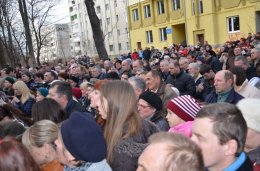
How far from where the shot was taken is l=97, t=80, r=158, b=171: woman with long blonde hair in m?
3.09

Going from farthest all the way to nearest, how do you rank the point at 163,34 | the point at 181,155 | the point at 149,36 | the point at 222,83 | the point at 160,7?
the point at 149,36, the point at 163,34, the point at 160,7, the point at 222,83, the point at 181,155

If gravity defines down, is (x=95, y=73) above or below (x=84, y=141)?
below

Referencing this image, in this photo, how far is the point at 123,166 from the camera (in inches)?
122

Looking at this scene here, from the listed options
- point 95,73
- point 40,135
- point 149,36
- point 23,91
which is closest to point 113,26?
point 149,36

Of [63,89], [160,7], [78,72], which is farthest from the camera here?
[160,7]

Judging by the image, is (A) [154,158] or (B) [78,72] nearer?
(A) [154,158]

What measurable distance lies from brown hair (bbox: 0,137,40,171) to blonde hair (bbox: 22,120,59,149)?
1.01 m

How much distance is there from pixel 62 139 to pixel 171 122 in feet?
5.75

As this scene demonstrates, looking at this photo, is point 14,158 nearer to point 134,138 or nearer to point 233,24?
point 134,138

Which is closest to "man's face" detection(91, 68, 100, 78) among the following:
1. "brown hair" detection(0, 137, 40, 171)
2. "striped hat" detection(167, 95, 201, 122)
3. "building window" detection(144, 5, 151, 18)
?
"striped hat" detection(167, 95, 201, 122)

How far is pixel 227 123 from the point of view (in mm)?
2725

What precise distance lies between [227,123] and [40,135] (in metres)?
1.70

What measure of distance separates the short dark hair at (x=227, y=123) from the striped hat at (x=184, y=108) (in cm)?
145

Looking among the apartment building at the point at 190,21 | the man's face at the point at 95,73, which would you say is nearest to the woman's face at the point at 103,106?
the man's face at the point at 95,73
